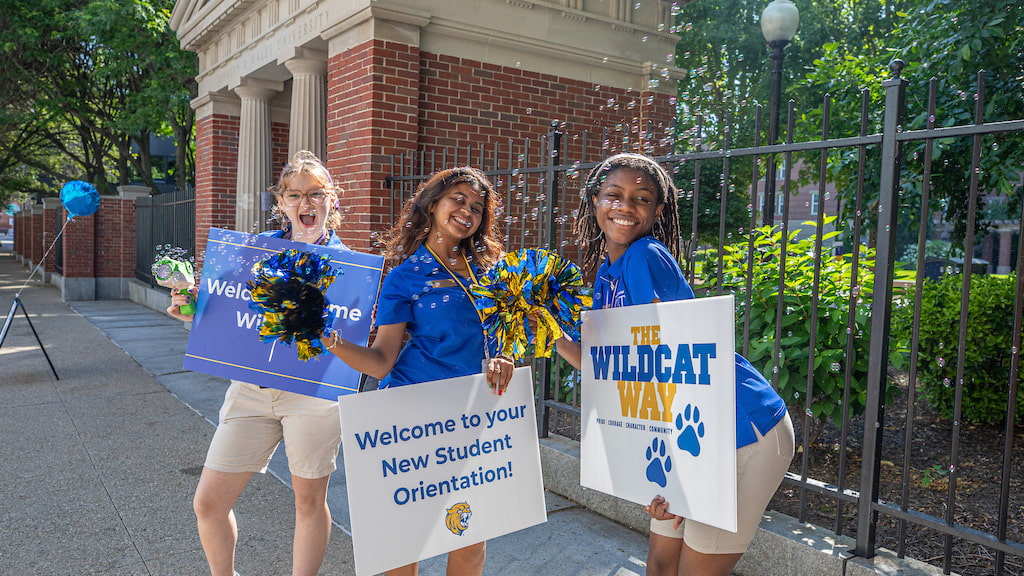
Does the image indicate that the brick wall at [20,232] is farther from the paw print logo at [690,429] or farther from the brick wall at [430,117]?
the paw print logo at [690,429]

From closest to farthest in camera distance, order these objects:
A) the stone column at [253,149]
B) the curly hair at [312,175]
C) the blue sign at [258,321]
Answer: the blue sign at [258,321], the curly hair at [312,175], the stone column at [253,149]

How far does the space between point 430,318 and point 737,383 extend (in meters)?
1.01

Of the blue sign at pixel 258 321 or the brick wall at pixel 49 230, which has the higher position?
the brick wall at pixel 49 230

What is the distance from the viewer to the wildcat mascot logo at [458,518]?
233cm

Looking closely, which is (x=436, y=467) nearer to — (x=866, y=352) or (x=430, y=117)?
(x=866, y=352)

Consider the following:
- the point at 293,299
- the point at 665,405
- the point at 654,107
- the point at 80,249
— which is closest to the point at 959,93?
the point at 654,107

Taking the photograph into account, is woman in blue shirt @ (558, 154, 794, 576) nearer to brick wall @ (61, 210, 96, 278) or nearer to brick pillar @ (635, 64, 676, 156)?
brick pillar @ (635, 64, 676, 156)

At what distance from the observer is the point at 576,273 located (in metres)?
2.16

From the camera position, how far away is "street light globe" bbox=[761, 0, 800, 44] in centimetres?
822

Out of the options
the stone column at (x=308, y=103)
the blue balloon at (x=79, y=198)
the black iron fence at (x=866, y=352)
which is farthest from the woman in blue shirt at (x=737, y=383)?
Answer: the stone column at (x=308, y=103)

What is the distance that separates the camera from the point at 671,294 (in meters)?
2.09

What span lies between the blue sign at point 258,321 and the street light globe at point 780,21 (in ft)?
23.6

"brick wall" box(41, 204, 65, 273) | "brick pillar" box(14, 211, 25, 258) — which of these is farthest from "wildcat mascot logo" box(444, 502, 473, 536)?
"brick pillar" box(14, 211, 25, 258)

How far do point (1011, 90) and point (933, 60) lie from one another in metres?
0.72
